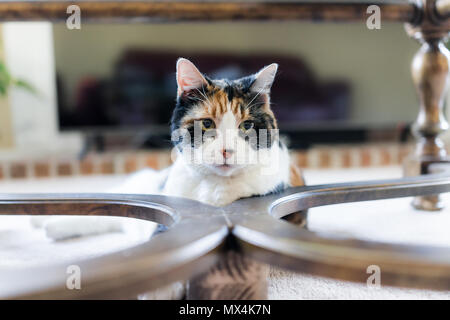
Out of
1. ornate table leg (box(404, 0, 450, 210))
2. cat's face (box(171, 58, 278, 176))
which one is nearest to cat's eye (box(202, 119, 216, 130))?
cat's face (box(171, 58, 278, 176))

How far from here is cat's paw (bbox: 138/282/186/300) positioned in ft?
1.08

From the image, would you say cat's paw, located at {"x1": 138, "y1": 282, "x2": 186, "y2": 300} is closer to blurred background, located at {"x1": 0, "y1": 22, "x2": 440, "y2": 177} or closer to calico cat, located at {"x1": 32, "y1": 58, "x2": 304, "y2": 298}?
calico cat, located at {"x1": 32, "y1": 58, "x2": 304, "y2": 298}

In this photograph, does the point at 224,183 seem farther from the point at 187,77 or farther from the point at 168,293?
the point at 168,293

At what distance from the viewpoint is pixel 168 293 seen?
35 cm

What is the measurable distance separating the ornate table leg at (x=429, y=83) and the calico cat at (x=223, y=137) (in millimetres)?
457

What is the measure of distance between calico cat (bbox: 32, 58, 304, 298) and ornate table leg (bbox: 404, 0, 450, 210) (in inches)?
18.0

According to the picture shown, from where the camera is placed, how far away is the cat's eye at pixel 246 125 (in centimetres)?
78

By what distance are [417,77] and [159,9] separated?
Answer: 2.23ft

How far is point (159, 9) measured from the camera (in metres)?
0.92

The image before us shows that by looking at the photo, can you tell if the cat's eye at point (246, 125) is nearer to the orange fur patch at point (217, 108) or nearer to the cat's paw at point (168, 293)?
the orange fur patch at point (217, 108)

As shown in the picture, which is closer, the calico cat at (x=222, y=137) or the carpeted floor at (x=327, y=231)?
the carpeted floor at (x=327, y=231)

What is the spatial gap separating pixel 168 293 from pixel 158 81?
2702 mm

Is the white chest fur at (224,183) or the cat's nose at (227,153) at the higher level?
the cat's nose at (227,153)

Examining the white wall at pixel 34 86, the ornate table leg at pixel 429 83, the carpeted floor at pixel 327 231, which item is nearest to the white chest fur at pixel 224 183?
the carpeted floor at pixel 327 231
